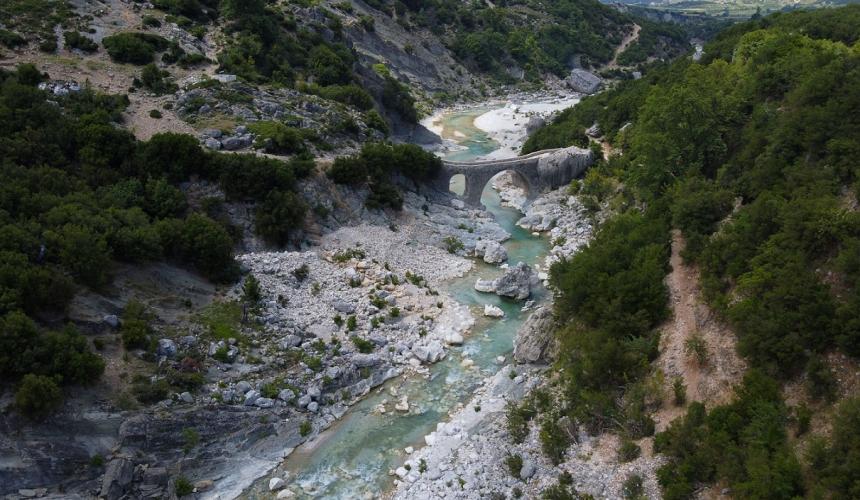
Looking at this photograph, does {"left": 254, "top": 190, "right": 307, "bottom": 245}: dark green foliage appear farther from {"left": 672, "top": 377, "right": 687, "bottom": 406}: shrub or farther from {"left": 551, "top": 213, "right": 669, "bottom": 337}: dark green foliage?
{"left": 672, "top": 377, "right": 687, "bottom": 406}: shrub

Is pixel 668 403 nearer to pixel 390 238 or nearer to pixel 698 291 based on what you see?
pixel 698 291

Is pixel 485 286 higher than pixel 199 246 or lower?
lower

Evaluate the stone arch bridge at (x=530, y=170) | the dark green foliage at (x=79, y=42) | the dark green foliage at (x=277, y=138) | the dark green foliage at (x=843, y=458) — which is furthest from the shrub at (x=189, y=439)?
the dark green foliage at (x=79, y=42)

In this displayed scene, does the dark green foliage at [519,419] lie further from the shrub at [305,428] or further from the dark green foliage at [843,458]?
the dark green foliage at [843,458]

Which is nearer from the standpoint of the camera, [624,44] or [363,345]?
[363,345]

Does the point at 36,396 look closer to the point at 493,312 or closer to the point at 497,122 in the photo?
the point at 493,312

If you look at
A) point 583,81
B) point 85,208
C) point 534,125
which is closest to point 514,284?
point 85,208

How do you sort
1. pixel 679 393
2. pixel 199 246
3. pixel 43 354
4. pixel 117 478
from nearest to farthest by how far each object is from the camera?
pixel 117 478
pixel 679 393
pixel 43 354
pixel 199 246
